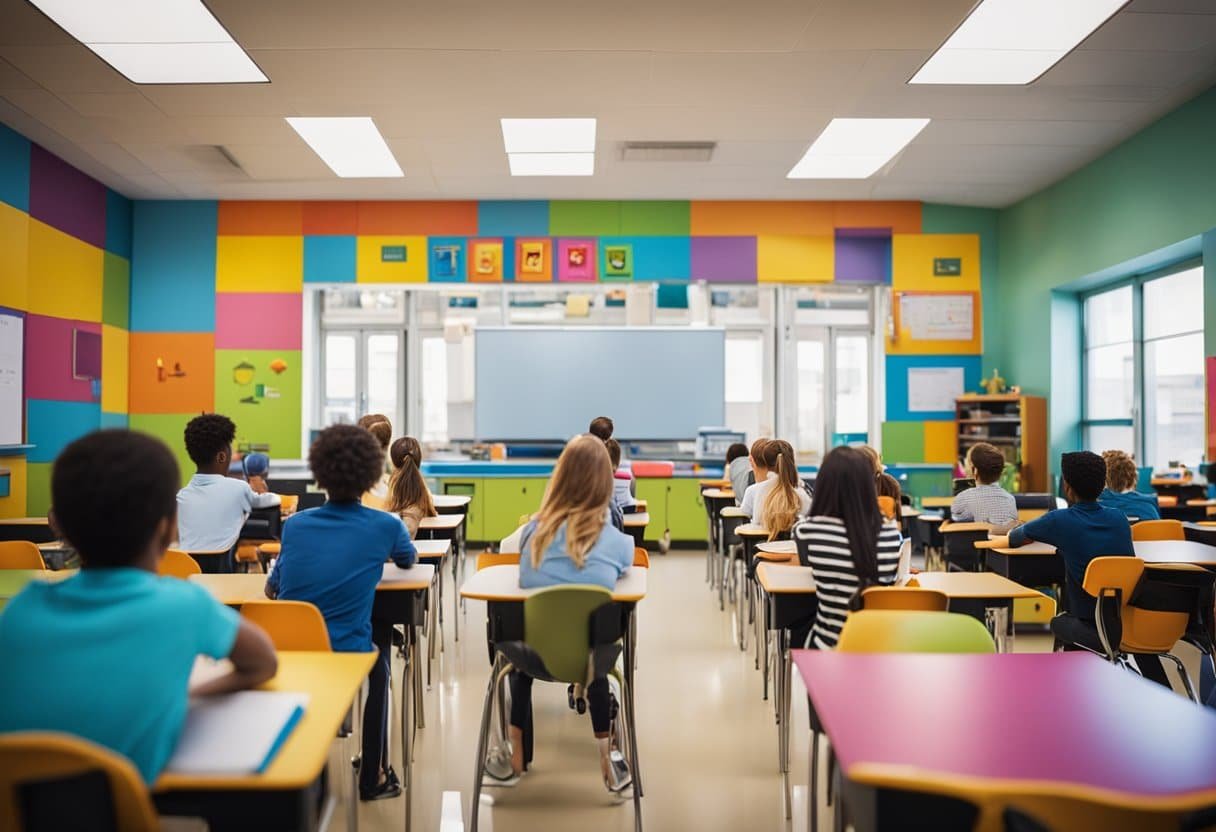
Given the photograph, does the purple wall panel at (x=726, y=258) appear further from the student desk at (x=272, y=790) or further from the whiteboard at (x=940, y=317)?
the student desk at (x=272, y=790)

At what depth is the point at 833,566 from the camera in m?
2.73

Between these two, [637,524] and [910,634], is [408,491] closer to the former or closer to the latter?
[637,524]

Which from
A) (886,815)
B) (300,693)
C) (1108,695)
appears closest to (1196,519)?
(1108,695)

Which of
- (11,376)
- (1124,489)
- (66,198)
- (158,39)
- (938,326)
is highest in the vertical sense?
(158,39)

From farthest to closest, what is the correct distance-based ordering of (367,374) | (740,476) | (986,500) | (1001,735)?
(367,374), (740,476), (986,500), (1001,735)

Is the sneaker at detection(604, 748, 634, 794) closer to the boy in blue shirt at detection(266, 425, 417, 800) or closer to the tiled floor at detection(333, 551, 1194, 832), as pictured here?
the tiled floor at detection(333, 551, 1194, 832)

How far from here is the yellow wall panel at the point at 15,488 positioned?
19.6ft

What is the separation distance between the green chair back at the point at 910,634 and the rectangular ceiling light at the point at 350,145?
202 inches

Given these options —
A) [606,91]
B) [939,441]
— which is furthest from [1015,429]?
[606,91]

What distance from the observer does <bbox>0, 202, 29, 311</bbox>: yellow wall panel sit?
5.94 m

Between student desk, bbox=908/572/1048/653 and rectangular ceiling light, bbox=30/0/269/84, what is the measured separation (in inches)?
174

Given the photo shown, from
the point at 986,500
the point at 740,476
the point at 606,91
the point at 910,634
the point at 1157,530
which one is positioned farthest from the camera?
the point at 740,476

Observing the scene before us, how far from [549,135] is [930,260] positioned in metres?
4.06

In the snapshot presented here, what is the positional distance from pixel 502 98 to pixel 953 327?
5.00m
